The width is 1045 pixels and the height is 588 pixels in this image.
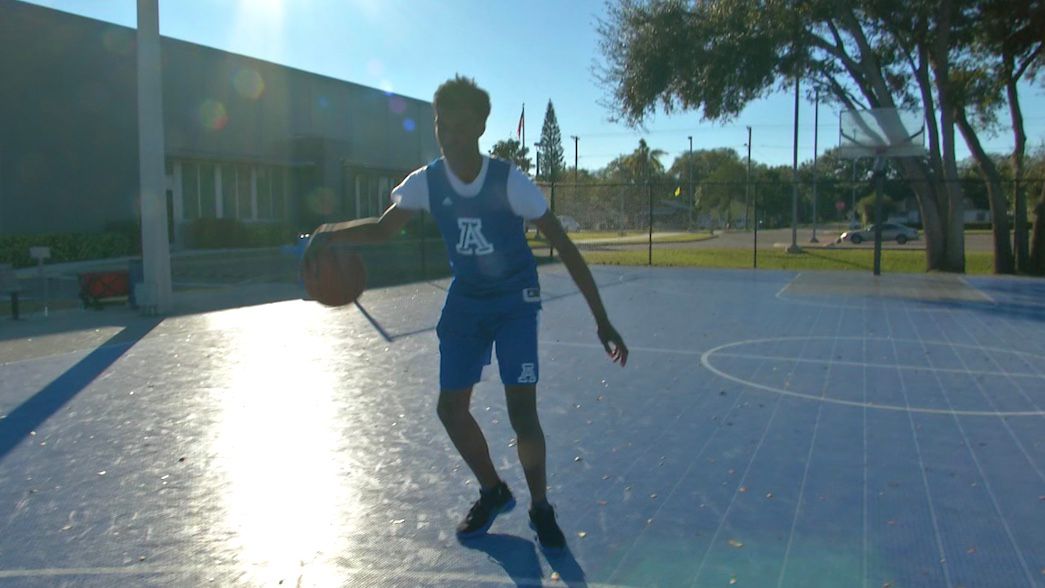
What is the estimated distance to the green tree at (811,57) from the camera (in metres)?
22.0

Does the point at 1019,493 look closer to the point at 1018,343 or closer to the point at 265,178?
the point at 1018,343

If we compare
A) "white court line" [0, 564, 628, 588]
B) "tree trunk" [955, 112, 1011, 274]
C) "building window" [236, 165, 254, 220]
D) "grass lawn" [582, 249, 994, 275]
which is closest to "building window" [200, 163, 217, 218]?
"building window" [236, 165, 254, 220]

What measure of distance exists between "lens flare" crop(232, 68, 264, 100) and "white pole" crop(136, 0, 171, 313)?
61.6 feet

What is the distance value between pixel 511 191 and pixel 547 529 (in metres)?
1.45

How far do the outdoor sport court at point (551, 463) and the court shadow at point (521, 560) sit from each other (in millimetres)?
13

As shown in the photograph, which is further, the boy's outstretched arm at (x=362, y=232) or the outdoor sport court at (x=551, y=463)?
the boy's outstretched arm at (x=362, y=232)

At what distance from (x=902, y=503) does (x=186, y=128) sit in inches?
1053

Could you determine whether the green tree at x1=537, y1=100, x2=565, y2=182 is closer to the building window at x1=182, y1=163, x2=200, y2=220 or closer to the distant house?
the distant house

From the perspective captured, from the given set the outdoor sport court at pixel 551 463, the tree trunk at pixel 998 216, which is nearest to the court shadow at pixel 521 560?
the outdoor sport court at pixel 551 463

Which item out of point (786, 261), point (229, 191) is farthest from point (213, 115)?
point (786, 261)

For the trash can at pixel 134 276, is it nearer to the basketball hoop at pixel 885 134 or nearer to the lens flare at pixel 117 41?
the lens flare at pixel 117 41

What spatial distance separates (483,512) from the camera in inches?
164

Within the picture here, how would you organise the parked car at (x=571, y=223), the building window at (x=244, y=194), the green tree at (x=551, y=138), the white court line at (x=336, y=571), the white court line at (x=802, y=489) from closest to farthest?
the white court line at (x=336, y=571) < the white court line at (x=802, y=489) < the building window at (x=244, y=194) < the parked car at (x=571, y=223) < the green tree at (x=551, y=138)

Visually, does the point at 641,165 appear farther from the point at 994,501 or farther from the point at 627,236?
the point at 994,501
